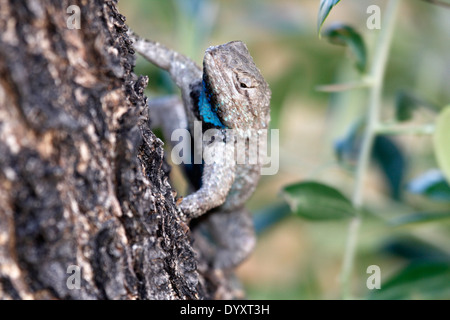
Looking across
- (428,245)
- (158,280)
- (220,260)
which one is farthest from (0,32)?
(428,245)

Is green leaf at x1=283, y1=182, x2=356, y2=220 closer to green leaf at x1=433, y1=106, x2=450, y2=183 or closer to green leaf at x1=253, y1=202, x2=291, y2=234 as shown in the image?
green leaf at x1=433, y1=106, x2=450, y2=183

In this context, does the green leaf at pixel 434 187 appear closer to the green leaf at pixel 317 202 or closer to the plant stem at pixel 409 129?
the plant stem at pixel 409 129

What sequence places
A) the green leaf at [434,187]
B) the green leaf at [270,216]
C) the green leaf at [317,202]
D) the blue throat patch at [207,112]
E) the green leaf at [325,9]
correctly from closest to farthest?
the green leaf at [325,9] < the blue throat patch at [207,112] < the green leaf at [317,202] < the green leaf at [434,187] < the green leaf at [270,216]

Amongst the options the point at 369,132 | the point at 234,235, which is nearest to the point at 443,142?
the point at 369,132

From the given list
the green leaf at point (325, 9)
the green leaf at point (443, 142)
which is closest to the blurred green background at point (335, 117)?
the green leaf at point (443, 142)

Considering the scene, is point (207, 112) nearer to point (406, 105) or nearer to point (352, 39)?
point (352, 39)

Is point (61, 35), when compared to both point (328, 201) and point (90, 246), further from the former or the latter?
point (328, 201)
